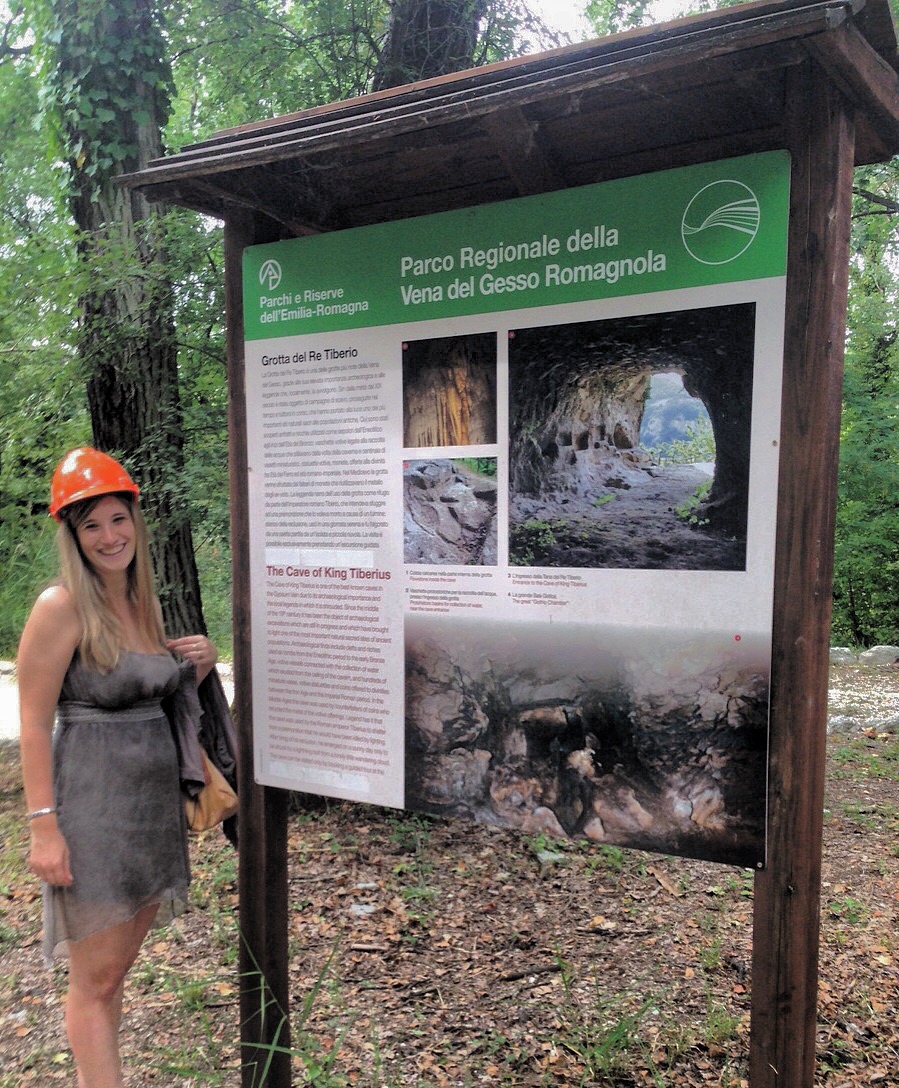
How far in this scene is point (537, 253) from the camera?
7.04 ft

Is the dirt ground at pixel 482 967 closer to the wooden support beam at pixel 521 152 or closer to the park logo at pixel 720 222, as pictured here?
the park logo at pixel 720 222

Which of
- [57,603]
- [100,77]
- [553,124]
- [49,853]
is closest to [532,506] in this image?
[553,124]

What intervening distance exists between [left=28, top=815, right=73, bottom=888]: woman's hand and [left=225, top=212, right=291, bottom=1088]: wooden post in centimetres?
56

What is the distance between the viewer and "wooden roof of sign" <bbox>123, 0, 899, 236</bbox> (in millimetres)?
1648

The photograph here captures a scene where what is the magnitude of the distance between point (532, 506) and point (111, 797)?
4.80 ft

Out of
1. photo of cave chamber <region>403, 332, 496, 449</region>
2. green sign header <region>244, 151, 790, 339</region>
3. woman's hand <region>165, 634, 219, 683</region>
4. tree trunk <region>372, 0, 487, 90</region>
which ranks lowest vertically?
woman's hand <region>165, 634, 219, 683</region>

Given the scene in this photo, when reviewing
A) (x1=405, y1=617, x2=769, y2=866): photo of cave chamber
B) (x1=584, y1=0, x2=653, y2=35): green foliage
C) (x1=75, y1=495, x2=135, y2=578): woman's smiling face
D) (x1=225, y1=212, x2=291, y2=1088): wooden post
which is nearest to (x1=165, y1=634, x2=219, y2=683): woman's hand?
(x1=225, y1=212, x2=291, y2=1088): wooden post

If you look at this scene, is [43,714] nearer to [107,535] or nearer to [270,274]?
[107,535]

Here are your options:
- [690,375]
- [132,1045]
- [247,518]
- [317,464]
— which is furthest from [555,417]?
[132,1045]

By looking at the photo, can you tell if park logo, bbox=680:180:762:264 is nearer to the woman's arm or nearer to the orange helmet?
the orange helmet

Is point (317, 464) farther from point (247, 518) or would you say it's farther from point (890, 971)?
point (890, 971)

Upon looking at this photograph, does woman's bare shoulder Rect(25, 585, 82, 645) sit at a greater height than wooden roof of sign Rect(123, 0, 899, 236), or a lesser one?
lesser

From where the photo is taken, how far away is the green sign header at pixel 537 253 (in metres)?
1.88

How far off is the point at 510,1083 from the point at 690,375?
2422 millimetres
